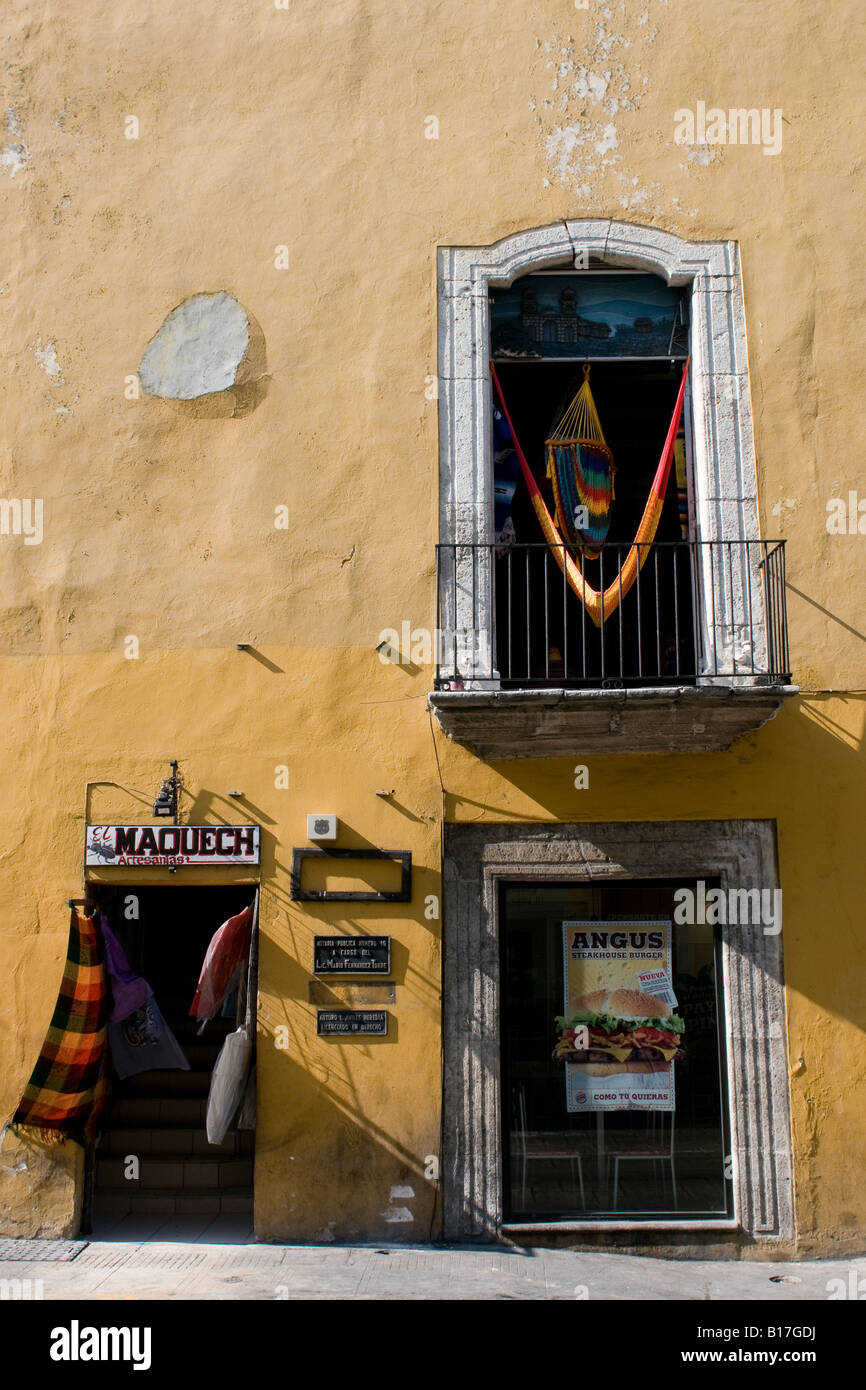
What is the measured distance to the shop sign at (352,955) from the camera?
7.80 metres

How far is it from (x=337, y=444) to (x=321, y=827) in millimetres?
2636

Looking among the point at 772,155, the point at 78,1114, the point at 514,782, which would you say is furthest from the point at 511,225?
the point at 78,1114

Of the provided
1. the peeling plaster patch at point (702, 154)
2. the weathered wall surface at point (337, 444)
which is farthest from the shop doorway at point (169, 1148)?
the peeling plaster patch at point (702, 154)

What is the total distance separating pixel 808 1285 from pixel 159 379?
23.4 feet

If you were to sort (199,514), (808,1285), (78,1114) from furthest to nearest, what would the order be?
(199,514) → (78,1114) → (808,1285)

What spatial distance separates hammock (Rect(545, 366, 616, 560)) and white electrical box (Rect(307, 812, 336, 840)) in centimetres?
260

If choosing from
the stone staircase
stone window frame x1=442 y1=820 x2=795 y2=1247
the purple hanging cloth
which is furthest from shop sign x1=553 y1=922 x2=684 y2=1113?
the purple hanging cloth

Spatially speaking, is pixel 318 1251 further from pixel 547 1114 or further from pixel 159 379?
pixel 159 379

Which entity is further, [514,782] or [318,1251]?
[514,782]

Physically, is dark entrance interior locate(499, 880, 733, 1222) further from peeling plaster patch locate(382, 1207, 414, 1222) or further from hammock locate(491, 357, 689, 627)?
hammock locate(491, 357, 689, 627)

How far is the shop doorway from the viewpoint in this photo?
26.6 feet

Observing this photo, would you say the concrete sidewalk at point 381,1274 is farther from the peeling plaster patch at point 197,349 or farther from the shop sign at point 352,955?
the peeling plaster patch at point 197,349

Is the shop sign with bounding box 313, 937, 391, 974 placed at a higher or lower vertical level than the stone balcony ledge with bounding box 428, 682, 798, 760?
lower

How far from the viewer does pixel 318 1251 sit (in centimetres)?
743
